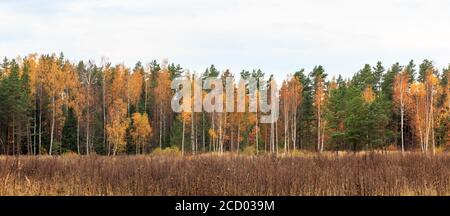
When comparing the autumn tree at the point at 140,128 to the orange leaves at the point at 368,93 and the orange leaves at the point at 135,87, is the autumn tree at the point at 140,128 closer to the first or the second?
the orange leaves at the point at 135,87

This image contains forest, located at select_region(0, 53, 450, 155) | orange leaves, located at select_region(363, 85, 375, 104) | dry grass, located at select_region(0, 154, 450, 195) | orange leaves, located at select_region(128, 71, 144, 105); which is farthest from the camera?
orange leaves, located at select_region(363, 85, 375, 104)

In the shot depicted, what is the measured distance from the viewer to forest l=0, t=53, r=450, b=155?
1759 inches

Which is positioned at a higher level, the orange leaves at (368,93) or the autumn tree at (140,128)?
the orange leaves at (368,93)

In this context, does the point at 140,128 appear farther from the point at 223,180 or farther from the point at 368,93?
the point at 223,180

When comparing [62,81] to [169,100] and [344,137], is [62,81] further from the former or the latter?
[344,137]

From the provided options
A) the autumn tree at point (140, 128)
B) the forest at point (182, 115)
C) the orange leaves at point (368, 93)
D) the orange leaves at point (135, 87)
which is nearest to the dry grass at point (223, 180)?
the forest at point (182, 115)

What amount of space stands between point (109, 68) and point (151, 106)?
8.03 metres

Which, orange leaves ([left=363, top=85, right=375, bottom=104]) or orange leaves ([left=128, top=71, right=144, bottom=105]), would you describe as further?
orange leaves ([left=363, top=85, right=375, bottom=104])

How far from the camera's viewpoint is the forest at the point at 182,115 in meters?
44.7

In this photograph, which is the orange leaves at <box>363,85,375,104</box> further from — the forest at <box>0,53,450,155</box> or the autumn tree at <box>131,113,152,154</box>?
the autumn tree at <box>131,113,152,154</box>

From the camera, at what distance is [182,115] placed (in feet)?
159

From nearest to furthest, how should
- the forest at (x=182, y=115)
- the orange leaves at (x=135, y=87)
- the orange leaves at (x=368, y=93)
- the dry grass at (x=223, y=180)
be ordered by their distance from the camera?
1. the dry grass at (x=223, y=180)
2. the forest at (x=182, y=115)
3. the orange leaves at (x=135, y=87)
4. the orange leaves at (x=368, y=93)

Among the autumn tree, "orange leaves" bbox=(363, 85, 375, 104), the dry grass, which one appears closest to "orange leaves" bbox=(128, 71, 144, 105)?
the autumn tree

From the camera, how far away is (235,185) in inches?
388
